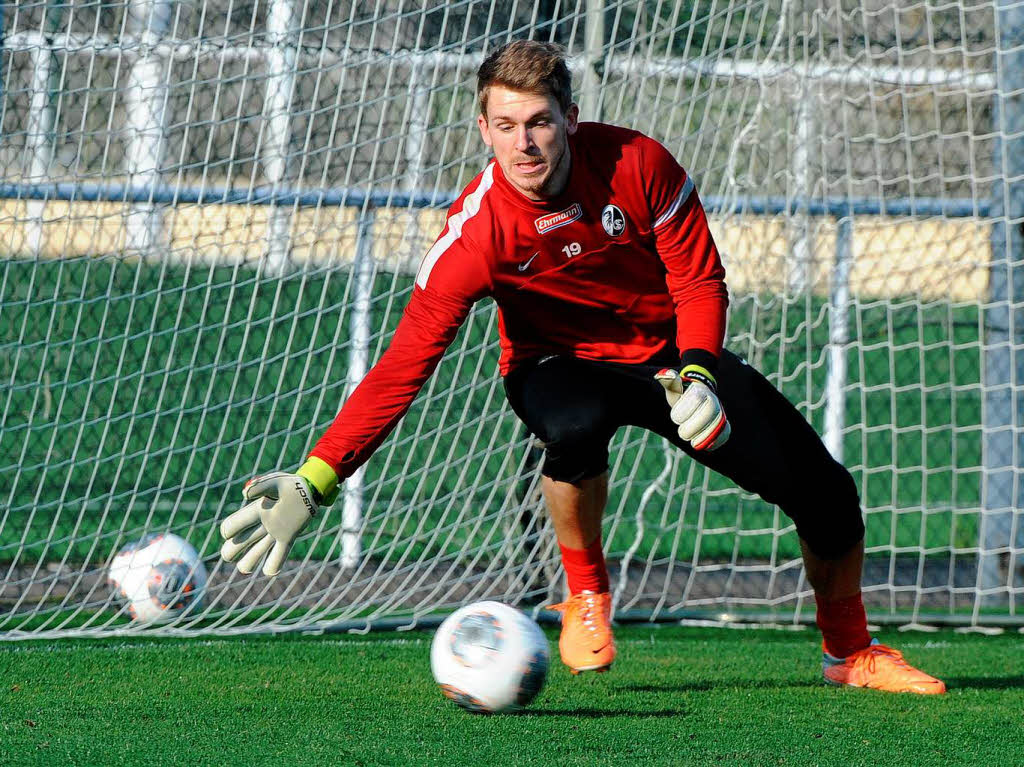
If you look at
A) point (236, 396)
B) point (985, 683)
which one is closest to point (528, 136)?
point (985, 683)

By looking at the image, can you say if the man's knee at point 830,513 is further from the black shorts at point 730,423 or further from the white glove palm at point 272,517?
the white glove palm at point 272,517

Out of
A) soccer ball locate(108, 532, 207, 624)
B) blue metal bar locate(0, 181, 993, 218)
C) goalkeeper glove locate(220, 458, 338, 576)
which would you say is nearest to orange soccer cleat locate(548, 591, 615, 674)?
goalkeeper glove locate(220, 458, 338, 576)

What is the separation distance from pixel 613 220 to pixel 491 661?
45.0 inches

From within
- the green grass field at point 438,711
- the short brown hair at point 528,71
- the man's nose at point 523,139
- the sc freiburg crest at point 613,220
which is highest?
the short brown hair at point 528,71

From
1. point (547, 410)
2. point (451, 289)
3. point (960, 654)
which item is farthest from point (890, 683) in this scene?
point (451, 289)

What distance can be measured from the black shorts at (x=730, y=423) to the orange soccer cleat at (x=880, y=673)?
1.26ft

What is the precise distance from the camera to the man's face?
3086 millimetres

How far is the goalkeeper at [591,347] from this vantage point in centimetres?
299

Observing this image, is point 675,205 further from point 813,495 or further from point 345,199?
point 345,199

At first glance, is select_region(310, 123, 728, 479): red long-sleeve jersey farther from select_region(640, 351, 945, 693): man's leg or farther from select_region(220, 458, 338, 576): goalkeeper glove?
select_region(220, 458, 338, 576): goalkeeper glove

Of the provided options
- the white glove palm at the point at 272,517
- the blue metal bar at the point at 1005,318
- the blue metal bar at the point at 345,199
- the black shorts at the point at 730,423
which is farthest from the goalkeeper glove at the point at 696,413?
the blue metal bar at the point at 1005,318

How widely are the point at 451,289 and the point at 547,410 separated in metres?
0.49

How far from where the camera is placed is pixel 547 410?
11.3ft

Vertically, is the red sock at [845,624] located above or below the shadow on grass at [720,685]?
above
